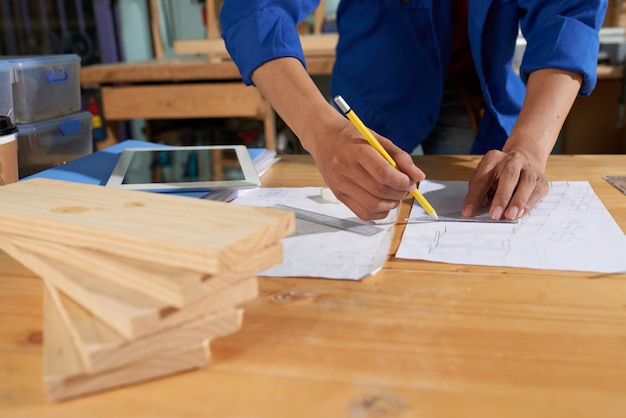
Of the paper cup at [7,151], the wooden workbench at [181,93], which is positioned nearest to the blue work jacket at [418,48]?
the paper cup at [7,151]

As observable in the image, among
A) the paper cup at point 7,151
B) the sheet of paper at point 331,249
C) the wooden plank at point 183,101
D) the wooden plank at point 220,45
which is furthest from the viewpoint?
the wooden plank at point 220,45

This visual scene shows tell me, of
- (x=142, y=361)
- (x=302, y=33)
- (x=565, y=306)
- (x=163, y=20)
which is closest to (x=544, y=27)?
(x=565, y=306)

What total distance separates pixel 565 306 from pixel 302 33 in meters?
2.09

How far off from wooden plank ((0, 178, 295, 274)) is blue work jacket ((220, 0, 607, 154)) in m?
0.42

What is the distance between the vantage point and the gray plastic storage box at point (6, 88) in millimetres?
837

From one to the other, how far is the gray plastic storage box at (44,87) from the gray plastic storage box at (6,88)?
0.04ft

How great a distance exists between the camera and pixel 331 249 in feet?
1.84

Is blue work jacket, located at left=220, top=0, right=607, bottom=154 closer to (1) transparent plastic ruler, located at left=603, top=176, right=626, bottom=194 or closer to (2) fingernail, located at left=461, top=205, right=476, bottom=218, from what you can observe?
(1) transparent plastic ruler, located at left=603, top=176, right=626, bottom=194

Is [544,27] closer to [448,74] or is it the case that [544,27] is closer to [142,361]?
[448,74]

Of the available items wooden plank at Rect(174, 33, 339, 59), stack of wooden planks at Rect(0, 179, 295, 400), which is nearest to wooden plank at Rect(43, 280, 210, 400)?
stack of wooden planks at Rect(0, 179, 295, 400)

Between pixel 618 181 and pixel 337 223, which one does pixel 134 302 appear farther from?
pixel 618 181

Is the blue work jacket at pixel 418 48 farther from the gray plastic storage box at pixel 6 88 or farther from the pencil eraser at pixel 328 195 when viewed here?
the gray plastic storage box at pixel 6 88

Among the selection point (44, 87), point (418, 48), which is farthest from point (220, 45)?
point (44, 87)

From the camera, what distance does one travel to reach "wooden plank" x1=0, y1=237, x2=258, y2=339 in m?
0.32
